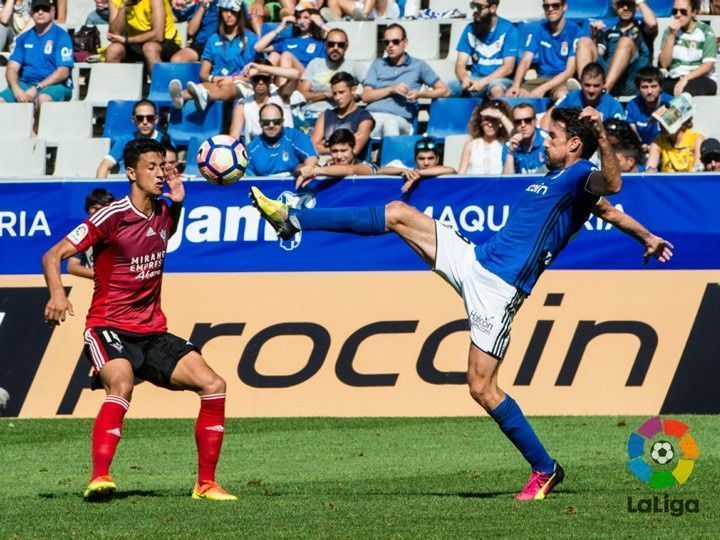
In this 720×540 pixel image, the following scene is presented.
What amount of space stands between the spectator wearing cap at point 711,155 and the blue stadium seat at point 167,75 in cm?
675

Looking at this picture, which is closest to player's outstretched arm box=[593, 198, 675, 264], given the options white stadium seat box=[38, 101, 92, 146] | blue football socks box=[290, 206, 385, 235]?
blue football socks box=[290, 206, 385, 235]

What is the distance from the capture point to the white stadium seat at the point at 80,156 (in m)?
17.7

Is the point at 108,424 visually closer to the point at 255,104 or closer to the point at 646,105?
the point at 255,104

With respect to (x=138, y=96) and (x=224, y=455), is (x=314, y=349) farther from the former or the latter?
(x=138, y=96)

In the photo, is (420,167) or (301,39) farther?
(301,39)

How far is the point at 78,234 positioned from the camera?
9.27m

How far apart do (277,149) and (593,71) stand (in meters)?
3.50

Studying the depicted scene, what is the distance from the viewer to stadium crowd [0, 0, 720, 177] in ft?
50.6

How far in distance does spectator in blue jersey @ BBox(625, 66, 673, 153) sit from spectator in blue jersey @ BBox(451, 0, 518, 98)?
1832mm

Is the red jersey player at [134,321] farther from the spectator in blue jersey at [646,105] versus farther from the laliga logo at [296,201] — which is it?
the spectator in blue jersey at [646,105]

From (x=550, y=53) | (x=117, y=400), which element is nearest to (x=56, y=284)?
(x=117, y=400)

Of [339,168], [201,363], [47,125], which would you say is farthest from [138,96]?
[201,363]

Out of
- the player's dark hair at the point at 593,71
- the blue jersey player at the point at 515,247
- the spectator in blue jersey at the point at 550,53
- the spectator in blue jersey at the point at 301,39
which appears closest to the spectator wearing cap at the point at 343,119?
the spectator in blue jersey at the point at 301,39

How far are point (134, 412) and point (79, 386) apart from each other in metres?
0.61
